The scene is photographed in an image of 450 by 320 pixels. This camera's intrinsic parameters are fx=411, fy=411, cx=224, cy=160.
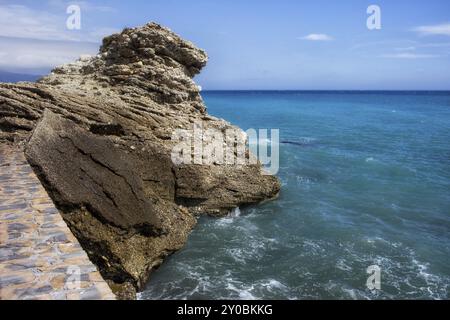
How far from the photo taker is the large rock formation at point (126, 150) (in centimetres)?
1042

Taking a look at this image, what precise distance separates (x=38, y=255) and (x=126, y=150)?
8239 mm

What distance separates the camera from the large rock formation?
34.2 feet

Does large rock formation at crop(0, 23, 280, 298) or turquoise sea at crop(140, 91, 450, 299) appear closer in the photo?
large rock formation at crop(0, 23, 280, 298)

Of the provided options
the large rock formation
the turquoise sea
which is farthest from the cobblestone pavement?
the turquoise sea

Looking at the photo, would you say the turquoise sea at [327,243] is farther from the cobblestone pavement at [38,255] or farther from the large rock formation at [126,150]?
the cobblestone pavement at [38,255]

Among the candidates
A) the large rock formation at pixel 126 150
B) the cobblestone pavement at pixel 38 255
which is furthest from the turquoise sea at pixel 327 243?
the cobblestone pavement at pixel 38 255

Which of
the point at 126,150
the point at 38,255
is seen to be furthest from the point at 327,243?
the point at 38,255

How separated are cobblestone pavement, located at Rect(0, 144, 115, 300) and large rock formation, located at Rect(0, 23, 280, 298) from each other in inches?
65.7

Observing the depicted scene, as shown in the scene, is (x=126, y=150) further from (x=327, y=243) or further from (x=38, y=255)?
(x=38, y=255)

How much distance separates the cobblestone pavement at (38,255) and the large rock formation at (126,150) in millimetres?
1669

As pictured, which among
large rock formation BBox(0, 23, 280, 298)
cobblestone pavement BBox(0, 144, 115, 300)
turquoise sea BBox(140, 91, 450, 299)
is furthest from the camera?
turquoise sea BBox(140, 91, 450, 299)

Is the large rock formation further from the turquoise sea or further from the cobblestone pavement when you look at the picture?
the cobblestone pavement

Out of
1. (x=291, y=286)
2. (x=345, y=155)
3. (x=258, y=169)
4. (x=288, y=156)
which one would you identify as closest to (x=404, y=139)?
(x=345, y=155)

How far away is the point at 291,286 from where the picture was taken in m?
11.6
